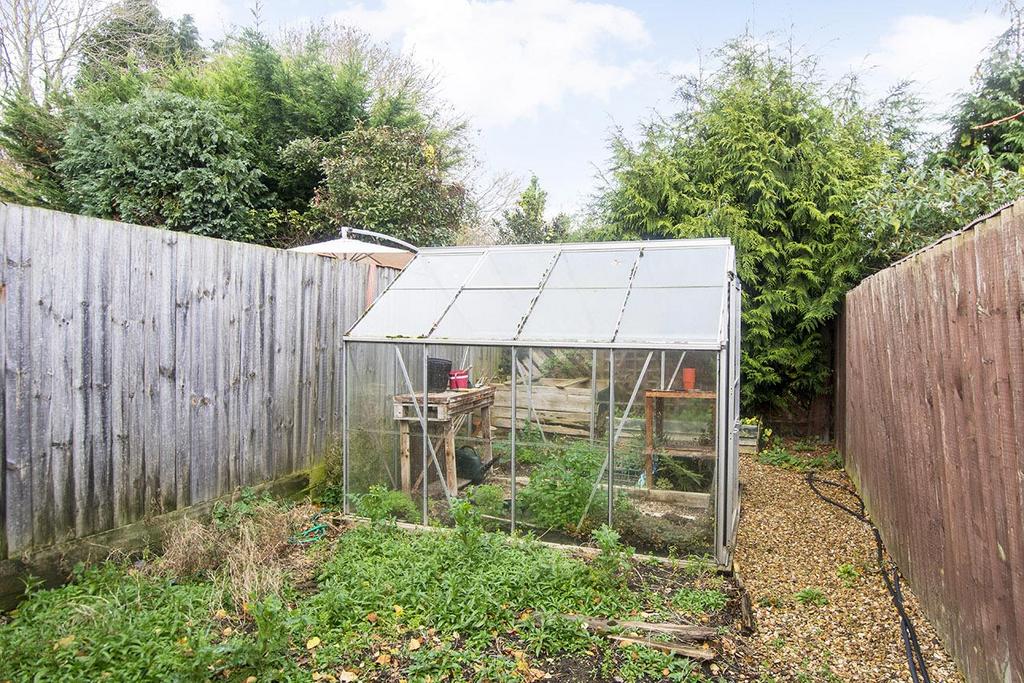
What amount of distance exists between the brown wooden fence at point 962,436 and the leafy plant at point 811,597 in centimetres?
50

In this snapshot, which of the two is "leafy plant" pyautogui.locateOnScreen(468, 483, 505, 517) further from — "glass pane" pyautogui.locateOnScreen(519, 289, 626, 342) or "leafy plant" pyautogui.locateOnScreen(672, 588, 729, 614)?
"leafy plant" pyautogui.locateOnScreen(672, 588, 729, 614)

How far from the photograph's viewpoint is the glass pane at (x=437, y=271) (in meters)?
5.43

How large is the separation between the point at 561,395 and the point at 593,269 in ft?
3.56

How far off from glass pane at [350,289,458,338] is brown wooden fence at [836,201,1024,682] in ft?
10.6

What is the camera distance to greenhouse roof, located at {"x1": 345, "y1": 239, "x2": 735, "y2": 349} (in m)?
4.29

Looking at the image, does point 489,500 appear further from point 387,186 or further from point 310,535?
point 387,186

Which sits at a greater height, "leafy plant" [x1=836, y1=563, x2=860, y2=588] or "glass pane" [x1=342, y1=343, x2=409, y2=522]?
"glass pane" [x1=342, y1=343, x2=409, y2=522]

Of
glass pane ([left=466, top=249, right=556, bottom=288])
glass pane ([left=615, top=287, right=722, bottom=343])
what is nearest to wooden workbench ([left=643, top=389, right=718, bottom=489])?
glass pane ([left=615, top=287, right=722, bottom=343])

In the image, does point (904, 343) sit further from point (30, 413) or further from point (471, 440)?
point (30, 413)

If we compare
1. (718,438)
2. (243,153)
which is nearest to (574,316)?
(718,438)

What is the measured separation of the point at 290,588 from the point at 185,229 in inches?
299

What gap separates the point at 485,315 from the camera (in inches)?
191

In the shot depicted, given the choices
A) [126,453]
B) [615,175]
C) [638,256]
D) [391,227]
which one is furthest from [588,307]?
[391,227]

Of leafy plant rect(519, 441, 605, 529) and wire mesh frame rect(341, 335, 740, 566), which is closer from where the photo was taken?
wire mesh frame rect(341, 335, 740, 566)
